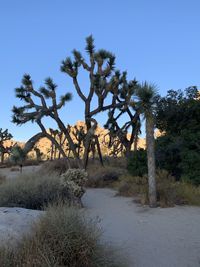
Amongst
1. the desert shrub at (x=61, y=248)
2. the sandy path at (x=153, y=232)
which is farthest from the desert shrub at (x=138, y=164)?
the desert shrub at (x=61, y=248)

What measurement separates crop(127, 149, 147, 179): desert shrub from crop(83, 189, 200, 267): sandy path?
12.0ft

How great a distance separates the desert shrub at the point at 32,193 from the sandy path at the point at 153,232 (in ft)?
4.09

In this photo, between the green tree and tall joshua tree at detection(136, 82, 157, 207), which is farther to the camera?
the green tree

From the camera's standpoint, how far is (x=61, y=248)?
16.1 ft

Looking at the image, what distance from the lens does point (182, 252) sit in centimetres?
636

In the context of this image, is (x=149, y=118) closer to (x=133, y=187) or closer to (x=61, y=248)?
(x=133, y=187)

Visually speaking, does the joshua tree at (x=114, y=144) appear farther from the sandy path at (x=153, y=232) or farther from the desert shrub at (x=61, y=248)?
the desert shrub at (x=61, y=248)

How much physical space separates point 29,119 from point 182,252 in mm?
16086

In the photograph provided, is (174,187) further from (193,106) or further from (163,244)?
(193,106)

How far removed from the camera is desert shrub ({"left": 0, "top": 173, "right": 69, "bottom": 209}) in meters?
11.0

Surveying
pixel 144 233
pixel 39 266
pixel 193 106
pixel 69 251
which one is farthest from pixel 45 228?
pixel 193 106

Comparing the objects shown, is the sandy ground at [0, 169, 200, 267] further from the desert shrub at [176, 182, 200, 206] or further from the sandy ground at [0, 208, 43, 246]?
the desert shrub at [176, 182, 200, 206]

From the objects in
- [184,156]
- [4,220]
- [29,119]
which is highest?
[29,119]

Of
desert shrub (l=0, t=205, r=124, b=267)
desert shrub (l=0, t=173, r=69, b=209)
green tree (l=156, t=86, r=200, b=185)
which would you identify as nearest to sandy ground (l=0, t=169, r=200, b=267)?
desert shrub (l=0, t=205, r=124, b=267)
